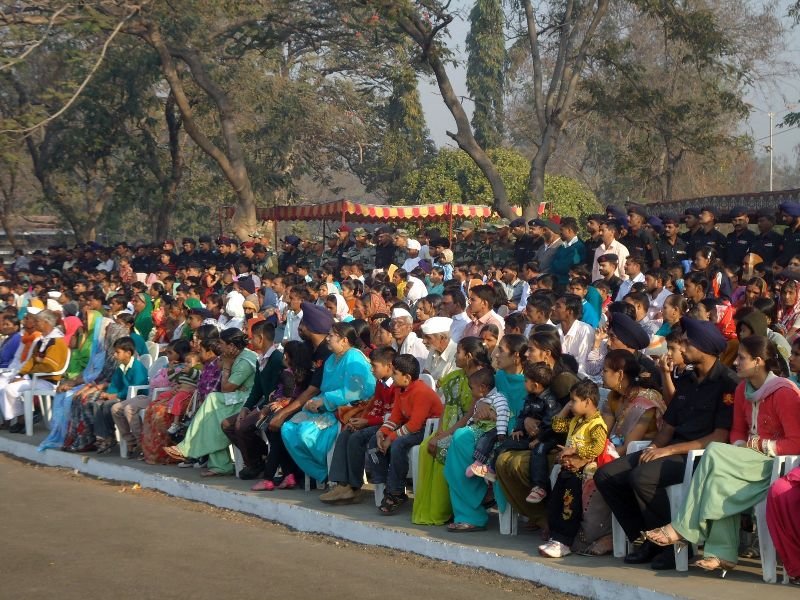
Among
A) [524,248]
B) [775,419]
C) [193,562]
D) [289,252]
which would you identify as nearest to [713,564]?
[775,419]

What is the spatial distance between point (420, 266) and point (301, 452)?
7.47 metres

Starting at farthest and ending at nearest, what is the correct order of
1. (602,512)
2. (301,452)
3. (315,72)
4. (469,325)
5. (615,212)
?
(315,72)
(615,212)
(469,325)
(301,452)
(602,512)

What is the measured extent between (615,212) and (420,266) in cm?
328

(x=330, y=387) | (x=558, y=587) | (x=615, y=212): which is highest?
(x=615, y=212)

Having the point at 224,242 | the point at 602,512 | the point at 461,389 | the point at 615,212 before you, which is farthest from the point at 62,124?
the point at 602,512

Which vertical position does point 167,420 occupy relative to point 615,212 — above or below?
below

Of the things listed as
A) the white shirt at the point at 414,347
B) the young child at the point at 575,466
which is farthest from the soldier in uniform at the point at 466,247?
the young child at the point at 575,466

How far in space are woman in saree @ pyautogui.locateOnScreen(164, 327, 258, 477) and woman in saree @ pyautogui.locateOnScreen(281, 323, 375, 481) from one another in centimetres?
118

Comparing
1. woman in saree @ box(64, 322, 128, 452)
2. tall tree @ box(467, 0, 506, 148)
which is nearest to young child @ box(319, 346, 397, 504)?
woman in saree @ box(64, 322, 128, 452)

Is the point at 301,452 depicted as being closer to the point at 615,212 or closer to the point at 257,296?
the point at 257,296

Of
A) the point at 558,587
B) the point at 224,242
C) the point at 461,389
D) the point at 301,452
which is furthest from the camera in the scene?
the point at 224,242

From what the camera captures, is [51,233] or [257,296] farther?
[51,233]

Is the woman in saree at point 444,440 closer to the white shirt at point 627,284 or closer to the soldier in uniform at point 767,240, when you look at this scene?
the white shirt at point 627,284

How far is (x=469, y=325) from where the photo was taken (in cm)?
1081
